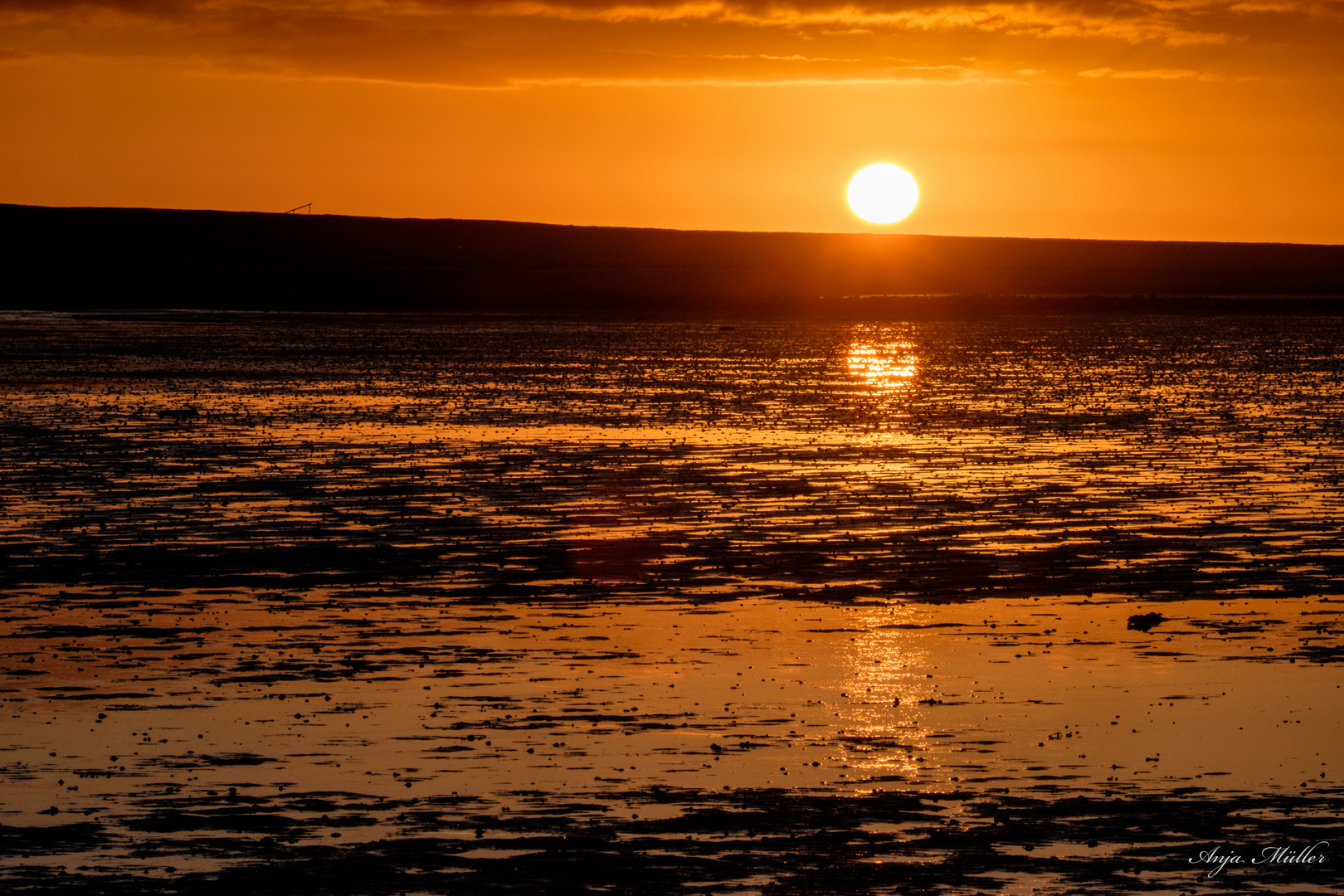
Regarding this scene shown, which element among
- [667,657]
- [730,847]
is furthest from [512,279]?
[730,847]

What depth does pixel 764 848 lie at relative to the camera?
398 inches

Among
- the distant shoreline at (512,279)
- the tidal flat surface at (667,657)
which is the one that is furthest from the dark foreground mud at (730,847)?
the distant shoreline at (512,279)

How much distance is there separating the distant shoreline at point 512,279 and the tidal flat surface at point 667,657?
74.4 m

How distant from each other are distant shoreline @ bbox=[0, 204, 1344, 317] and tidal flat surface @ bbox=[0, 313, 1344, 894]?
244ft

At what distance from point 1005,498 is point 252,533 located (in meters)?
10.5

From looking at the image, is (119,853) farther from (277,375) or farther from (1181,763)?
(277,375)

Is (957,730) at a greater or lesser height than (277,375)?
lesser

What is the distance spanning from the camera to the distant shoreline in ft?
370

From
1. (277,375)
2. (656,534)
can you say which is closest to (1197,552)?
(656,534)

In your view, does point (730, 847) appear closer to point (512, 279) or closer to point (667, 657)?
point (667, 657)

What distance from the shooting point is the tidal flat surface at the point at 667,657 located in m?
10.2

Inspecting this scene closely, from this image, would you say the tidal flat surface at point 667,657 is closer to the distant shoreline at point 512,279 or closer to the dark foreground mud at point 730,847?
the dark foreground mud at point 730,847

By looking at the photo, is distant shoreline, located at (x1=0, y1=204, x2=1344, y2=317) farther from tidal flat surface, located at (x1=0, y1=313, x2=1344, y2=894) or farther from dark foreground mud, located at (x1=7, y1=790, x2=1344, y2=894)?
dark foreground mud, located at (x1=7, y1=790, x2=1344, y2=894)

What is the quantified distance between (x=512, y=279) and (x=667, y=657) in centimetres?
12491
